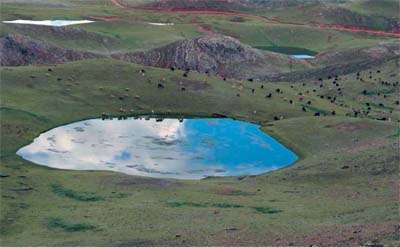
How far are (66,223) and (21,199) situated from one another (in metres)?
6.96

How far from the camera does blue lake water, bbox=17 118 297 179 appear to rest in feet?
195

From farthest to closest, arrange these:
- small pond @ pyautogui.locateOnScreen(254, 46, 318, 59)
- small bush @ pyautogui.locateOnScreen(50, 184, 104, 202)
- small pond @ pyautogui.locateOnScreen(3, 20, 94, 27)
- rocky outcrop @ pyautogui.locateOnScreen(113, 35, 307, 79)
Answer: small pond @ pyautogui.locateOnScreen(254, 46, 318, 59), small pond @ pyautogui.locateOnScreen(3, 20, 94, 27), rocky outcrop @ pyautogui.locateOnScreen(113, 35, 307, 79), small bush @ pyautogui.locateOnScreen(50, 184, 104, 202)

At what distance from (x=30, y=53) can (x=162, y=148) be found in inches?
1798

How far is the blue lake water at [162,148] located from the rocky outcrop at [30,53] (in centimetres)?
3346

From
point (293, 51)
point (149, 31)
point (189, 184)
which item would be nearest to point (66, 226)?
point (189, 184)

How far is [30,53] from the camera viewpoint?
4141 inches

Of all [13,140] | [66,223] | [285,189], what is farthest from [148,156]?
[66,223]

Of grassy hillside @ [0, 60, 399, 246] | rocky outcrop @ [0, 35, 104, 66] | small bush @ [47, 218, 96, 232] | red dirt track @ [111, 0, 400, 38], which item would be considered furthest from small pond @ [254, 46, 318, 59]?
small bush @ [47, 218, 96, 232]

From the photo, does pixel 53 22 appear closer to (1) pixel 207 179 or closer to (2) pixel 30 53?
(2) pixel 30 53

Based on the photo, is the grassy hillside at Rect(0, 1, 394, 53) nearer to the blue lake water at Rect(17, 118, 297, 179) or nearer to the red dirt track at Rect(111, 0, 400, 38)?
the red dirt track at Rect(111, 0, 400, 38)

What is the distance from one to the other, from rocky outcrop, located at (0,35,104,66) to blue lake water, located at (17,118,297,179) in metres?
33.5

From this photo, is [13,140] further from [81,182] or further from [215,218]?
[215,218]

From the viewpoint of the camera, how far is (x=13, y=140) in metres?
63.4

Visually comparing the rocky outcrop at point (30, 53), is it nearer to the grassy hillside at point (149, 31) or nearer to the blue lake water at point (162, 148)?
the grassy hillside at point (149, 31)
